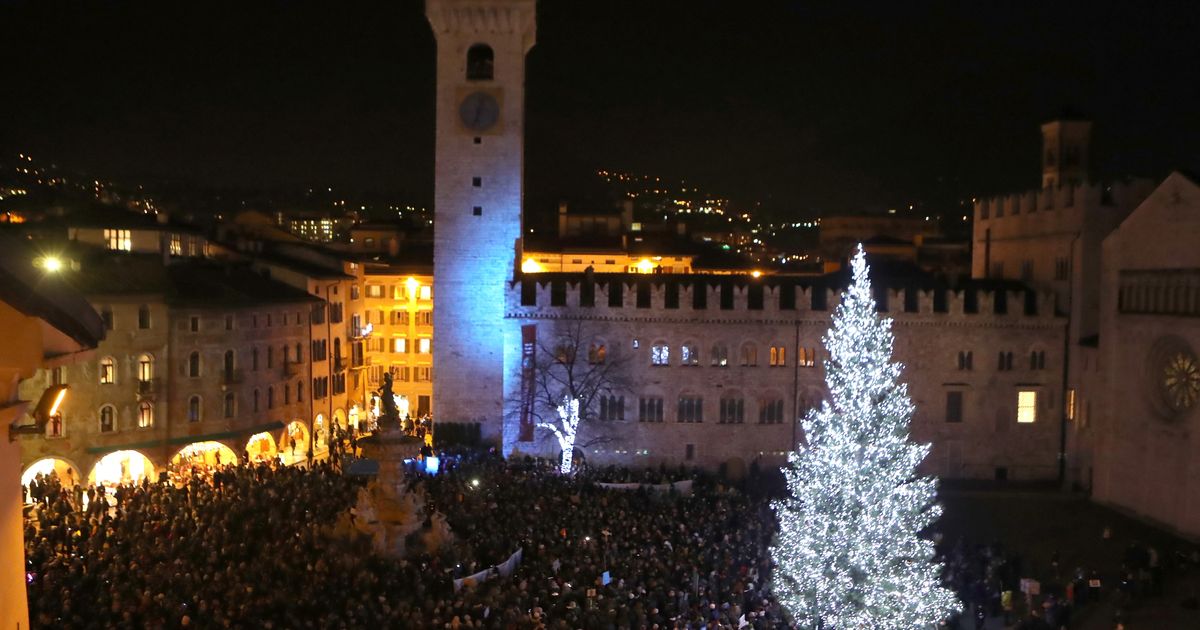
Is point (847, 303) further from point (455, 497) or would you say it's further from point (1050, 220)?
point (1050, 220)

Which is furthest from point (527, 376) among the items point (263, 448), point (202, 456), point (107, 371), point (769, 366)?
point (107, 371)

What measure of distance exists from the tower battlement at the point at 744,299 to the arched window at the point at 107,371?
16574 millimetres

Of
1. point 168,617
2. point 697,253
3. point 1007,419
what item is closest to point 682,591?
point 168,617

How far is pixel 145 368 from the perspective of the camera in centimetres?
4231

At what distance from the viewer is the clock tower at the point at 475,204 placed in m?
46.8

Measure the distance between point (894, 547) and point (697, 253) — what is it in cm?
5327

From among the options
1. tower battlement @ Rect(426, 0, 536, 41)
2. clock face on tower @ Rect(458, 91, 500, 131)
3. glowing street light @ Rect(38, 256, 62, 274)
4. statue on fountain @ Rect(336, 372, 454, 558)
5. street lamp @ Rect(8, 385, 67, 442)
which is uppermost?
tower battlement @ Rect(426, 0, 536, 41)

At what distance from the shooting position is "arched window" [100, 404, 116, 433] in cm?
4047

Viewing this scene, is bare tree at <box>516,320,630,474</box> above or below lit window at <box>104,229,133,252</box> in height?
below

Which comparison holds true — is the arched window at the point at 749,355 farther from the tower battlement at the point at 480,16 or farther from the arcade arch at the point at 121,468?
the arcade arch at the point at 121,468

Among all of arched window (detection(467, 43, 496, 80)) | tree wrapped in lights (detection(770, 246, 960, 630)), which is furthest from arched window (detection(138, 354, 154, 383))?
tree wrapped in lights (detection(770, 246, 960, 630))

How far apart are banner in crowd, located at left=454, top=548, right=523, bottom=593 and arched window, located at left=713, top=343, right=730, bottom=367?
2069cm

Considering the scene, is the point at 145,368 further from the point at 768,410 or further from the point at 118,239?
the point at 768,410

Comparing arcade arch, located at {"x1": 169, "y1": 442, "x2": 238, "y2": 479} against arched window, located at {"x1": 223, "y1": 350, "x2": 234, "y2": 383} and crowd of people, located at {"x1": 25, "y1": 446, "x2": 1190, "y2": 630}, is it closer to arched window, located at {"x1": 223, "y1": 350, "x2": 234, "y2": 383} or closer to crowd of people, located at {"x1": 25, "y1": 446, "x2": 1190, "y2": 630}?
arched window, located at {"x1": 223, "y1": 350, "x2": 234, "y2": 383}
